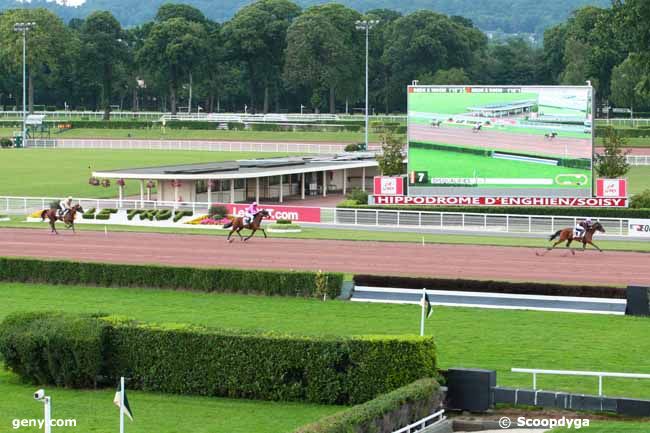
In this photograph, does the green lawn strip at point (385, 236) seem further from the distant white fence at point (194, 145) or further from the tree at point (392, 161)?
the distant white fence at point (194, 145)

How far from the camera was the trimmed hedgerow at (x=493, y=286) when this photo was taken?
21.1m

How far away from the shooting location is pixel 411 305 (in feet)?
69.9

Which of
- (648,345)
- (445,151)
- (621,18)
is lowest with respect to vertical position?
(648,345)

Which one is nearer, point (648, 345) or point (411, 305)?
point (648, 345)

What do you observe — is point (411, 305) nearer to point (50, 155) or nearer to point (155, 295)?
point (155, 295)

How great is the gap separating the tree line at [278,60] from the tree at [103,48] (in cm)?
10

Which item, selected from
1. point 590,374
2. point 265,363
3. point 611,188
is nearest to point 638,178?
point 611,188

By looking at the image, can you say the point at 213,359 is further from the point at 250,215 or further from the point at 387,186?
the point at 387,186

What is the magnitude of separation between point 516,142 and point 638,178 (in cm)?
1812

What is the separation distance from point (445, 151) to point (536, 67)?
75.1 meters

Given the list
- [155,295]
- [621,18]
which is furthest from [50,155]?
[155,295]

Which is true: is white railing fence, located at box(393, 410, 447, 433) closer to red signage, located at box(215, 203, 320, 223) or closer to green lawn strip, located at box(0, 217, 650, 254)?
green lawn strip, located at box(0, 217, 650, 254)

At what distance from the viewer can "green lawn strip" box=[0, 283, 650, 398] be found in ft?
53.4

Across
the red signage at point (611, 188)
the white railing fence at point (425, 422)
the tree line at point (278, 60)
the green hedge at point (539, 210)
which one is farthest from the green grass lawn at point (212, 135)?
the white railing fence at point (425, 422)
